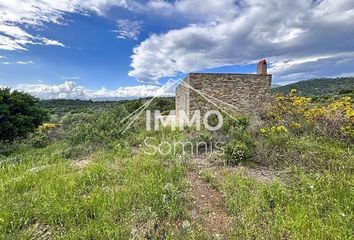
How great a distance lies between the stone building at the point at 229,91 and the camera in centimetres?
1030

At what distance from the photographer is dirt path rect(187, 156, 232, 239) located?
10.8ft

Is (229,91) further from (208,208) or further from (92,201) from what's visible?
(92,201)

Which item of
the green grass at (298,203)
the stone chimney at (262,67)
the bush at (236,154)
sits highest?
the stone chimney at (262,67)

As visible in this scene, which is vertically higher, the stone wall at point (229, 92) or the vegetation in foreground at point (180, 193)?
the stone wall at point (229, 92)

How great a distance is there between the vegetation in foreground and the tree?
532 centimetres

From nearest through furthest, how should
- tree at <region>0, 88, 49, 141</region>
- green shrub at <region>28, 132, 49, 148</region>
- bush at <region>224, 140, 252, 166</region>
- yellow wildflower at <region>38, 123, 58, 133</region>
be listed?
1. bush at <region>224, 140, 252, 166</region>
2. tree at <region>0, 88, 49, 141</region>
3. green shrub at <region>28, 132, 49, 148</region>
4. yellow wildflower at <region>38, 123, 58, 133</region>

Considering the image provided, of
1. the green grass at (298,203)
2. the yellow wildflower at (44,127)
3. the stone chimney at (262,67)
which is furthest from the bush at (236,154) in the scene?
the yellow wildflower at (44,127)

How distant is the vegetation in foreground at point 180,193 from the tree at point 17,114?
17.5ft

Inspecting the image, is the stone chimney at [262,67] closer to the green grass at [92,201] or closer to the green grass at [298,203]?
the green grass at [298,203]

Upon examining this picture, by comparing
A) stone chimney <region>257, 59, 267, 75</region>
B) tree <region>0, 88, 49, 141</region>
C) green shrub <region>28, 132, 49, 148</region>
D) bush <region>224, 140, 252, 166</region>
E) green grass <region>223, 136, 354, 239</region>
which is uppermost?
stone chimney <region>257, 59, 267, 75</region>

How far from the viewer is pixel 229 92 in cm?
1059

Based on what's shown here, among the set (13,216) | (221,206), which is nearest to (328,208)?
(221,206)

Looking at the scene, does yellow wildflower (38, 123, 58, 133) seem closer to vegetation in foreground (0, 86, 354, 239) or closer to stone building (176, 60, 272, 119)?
stone building (176, 60, 272, 119)

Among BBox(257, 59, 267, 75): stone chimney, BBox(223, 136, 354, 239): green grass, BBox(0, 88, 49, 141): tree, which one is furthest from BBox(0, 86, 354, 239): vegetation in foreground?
BBox(0, 88, 49, 141): tree
